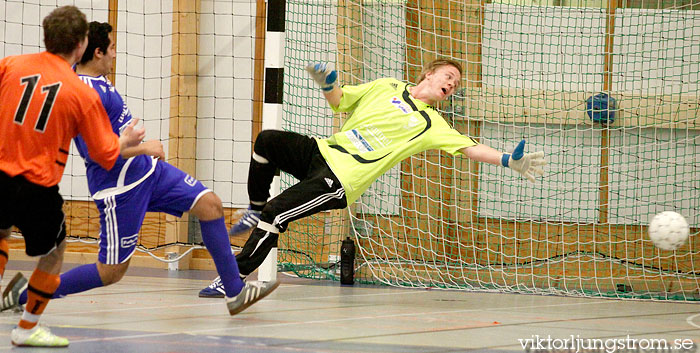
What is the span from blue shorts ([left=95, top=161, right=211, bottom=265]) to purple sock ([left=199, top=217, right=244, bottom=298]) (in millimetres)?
151

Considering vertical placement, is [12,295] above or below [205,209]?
below

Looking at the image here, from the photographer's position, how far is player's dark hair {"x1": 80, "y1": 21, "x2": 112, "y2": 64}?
424 cm

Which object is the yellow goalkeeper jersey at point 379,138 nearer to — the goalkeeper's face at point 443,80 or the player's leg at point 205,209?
the goalkeeper's face at point 443,80

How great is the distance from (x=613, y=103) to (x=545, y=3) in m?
1.02

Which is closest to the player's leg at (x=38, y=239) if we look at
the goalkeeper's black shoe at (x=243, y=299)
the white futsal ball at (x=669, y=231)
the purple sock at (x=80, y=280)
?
the purple sock at (x=80, y=280)

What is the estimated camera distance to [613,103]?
7203mm

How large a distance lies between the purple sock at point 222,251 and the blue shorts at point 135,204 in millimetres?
151

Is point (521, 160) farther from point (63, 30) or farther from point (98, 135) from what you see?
point (63, 30)

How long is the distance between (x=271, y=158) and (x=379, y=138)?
70 cm

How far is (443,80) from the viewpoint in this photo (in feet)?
19.1

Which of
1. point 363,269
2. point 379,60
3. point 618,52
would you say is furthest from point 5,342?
point 618,52

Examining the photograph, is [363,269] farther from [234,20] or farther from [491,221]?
[234,20]

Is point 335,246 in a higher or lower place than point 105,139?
lower

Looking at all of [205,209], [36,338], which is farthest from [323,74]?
[36,338]
